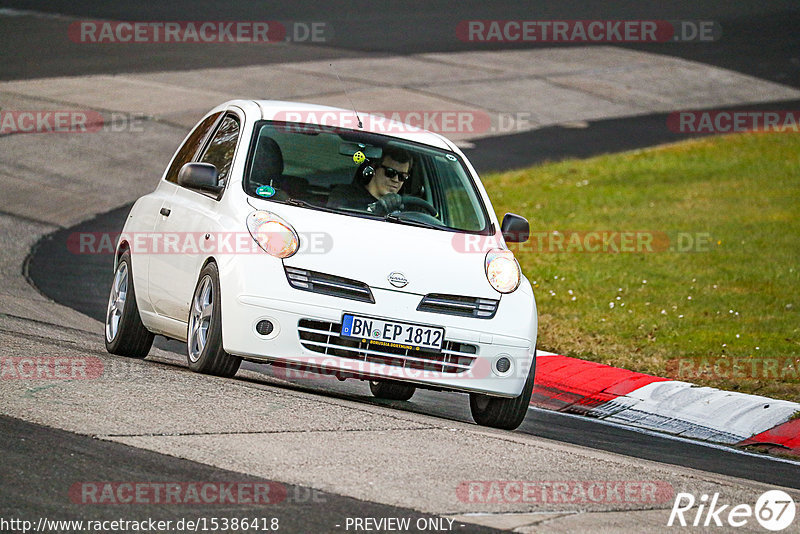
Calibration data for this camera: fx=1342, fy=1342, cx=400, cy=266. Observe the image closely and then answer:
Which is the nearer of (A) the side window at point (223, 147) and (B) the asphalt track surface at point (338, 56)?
(B) the asphalt track surface at point (338, 56)

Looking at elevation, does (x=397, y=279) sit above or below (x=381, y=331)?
above

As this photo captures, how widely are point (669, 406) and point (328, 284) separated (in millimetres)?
3676

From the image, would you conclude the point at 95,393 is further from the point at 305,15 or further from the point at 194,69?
the point at 305,15

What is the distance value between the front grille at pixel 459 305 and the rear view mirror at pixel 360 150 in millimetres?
1452

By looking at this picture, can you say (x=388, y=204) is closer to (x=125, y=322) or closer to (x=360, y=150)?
(x=360, y=150)

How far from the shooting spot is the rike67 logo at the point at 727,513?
19.3 feet

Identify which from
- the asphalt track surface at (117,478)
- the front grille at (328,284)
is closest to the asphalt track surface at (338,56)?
the asphalt track surface at (117,478)

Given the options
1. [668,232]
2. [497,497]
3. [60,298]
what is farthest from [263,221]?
[668,232]

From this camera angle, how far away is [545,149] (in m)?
23.6

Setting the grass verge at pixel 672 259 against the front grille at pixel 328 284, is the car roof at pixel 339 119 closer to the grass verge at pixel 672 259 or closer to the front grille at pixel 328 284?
the front grille at pixel 328 284

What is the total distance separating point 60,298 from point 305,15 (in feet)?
79.9

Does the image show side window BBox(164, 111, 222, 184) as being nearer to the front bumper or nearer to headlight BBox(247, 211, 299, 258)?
headlight BBox(247, 211, 299, 258)

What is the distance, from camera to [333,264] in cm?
763

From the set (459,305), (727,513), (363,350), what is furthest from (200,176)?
(727,513)
